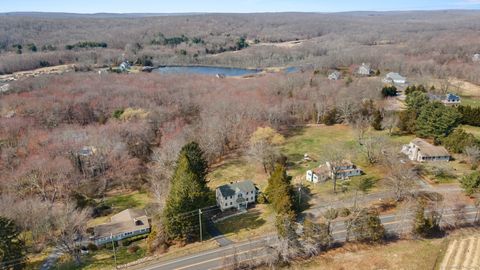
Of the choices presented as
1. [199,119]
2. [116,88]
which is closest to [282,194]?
[199,119]

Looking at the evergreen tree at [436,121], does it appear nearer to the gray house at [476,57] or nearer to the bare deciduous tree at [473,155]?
the bare deciduous tree at [473,155]

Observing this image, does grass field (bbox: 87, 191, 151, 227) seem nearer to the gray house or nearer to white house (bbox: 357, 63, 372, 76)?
white house (bbox: 357, 63, 372, 76)

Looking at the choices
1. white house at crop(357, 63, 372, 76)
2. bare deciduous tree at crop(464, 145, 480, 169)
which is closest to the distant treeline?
white house at crop(357, 63, 372, 76)

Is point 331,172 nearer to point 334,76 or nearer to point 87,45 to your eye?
point 334,76

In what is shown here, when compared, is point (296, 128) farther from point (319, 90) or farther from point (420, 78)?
point (420, 78)

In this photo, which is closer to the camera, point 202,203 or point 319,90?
point 202,203

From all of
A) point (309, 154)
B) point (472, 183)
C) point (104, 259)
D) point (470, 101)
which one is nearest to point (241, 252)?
point (104, 259)

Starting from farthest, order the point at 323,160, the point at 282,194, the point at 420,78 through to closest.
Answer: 1. the point at 420,78
2. the point at 323,160
3. the point at 282,194

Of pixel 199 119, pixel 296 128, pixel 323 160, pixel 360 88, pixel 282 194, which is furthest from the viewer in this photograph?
pixel 360 88
